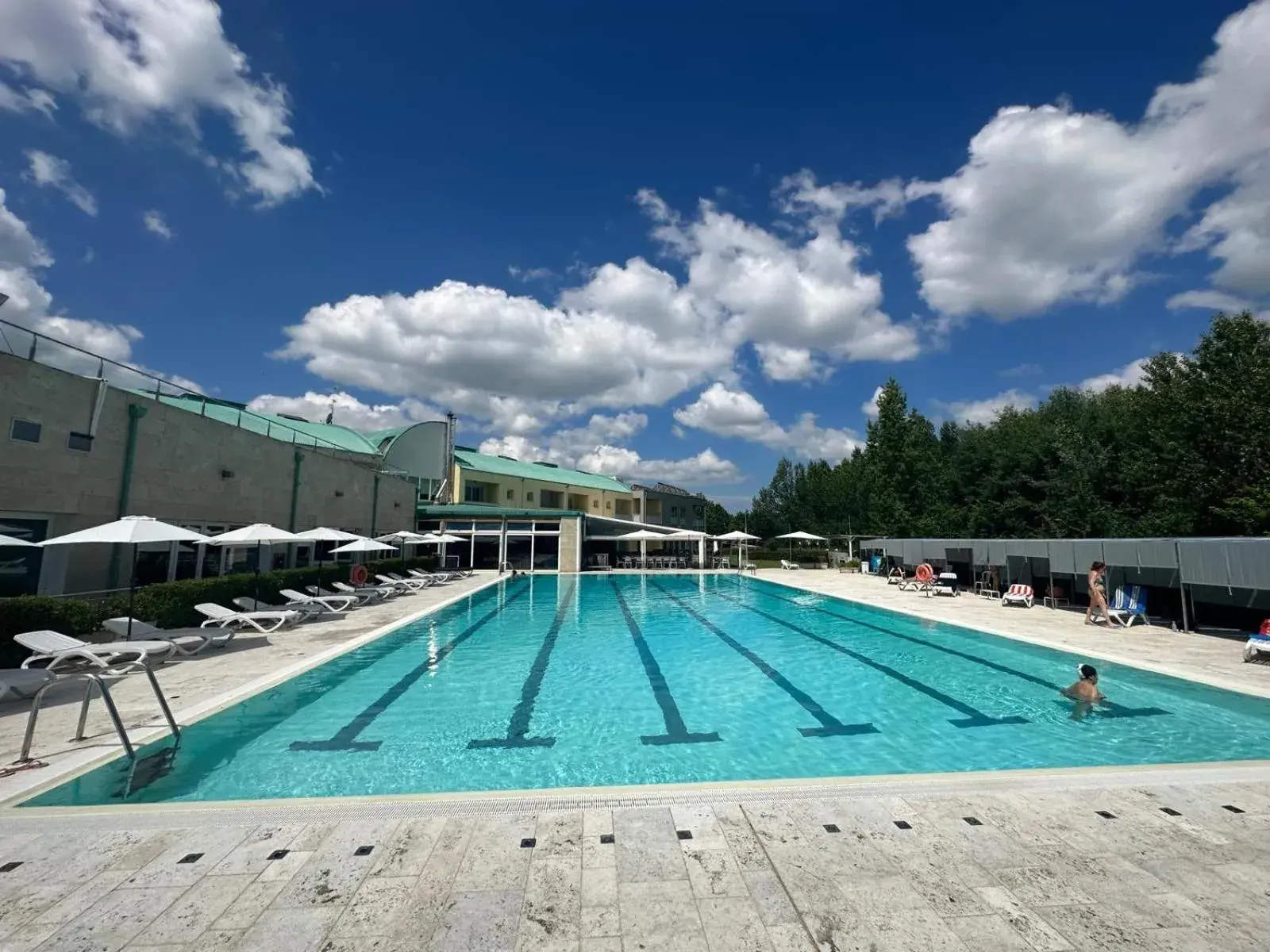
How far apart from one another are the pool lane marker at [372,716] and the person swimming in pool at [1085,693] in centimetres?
820

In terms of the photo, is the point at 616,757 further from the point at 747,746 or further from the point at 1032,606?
the point at 1032,606

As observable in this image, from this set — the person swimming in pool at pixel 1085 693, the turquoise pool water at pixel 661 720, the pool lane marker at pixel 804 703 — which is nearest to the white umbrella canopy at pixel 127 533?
the turquoise pool water at pixel 661 720

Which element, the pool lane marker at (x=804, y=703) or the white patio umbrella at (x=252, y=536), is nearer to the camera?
the pool lane marker at (x=804, y=703)

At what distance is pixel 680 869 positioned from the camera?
328 centimetres

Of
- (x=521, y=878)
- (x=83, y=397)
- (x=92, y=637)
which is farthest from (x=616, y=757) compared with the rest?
(x=83, y=397)

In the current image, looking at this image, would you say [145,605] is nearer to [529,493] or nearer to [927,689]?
[927,689]

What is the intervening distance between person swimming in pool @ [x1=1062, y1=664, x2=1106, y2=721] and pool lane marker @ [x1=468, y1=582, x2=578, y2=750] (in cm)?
640

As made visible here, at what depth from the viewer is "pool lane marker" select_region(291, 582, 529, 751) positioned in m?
6.05

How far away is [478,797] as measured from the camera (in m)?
4.24

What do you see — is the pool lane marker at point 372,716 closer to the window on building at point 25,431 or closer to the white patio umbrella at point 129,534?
the white patio umbrella at point 129,534

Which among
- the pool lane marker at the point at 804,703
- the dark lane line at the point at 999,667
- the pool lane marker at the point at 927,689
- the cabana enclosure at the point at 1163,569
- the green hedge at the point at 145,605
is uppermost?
the cabana enclosure at the point at 1163,569

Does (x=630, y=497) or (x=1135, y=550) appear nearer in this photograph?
(x=1135, y=550)

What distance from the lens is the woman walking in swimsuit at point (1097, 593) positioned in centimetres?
1264

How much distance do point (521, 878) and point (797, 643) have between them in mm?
9854
